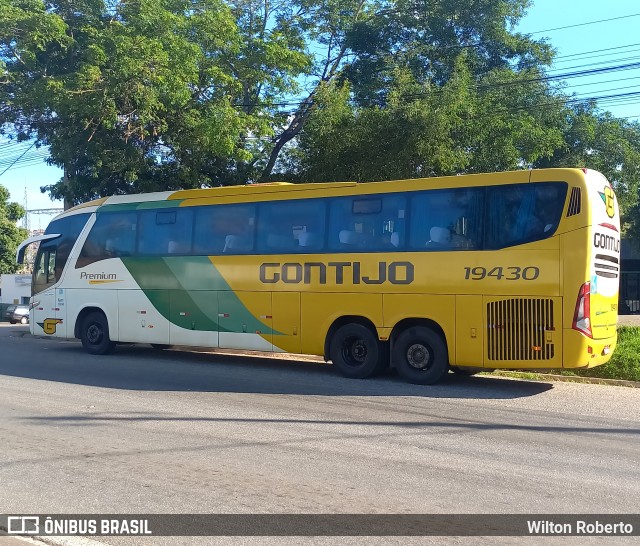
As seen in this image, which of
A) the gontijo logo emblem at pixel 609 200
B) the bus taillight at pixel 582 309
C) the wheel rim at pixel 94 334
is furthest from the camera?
the wheel rim at pixel 94 334

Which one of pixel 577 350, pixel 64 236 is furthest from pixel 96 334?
pixel 577 350

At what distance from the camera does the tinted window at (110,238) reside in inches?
623

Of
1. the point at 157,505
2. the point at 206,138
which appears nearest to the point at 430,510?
the point at 157,505

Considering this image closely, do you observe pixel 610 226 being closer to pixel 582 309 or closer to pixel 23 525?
pixel 582 309

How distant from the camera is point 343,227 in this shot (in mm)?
Answer: 12781

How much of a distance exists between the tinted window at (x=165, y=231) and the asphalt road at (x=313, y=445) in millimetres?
3282

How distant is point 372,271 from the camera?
1239 cm

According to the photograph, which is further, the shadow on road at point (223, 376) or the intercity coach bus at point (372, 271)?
the shadow on road at point (223, 376)

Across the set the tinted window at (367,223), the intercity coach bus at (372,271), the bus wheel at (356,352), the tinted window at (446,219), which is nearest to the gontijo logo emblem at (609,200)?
the intercity coach bus at (372,271)

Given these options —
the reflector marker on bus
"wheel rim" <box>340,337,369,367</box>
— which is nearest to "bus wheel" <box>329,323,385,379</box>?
"wheel rim" <box>340,337,369,367</box>

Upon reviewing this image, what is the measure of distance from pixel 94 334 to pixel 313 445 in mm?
10530

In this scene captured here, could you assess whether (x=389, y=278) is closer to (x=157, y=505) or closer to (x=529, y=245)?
(x=529, y=245)

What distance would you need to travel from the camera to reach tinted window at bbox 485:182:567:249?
10.8m

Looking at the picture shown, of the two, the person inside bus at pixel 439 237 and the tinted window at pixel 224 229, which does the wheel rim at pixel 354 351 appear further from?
the tinted window at pixel 224 229
